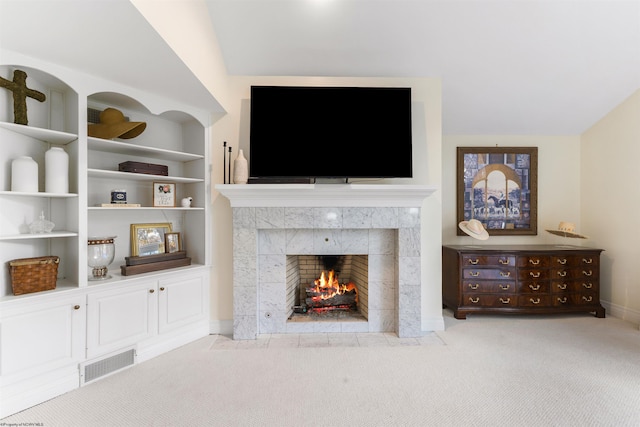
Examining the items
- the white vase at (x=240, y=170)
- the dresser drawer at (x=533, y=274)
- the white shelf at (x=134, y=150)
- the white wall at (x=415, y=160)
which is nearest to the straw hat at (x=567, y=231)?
the dresser drawer at (x=533, y=274)

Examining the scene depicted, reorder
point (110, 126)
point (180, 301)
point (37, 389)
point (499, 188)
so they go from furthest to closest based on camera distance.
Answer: point (499, 188)
point (180, 301)
point (110, 126)
point (37, 389)

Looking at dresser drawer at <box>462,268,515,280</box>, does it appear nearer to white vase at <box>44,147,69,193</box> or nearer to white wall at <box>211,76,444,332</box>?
white wall at <box>211,76,444,332</box>

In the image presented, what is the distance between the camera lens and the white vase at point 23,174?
6.64 ft

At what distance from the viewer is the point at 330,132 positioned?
112 inches

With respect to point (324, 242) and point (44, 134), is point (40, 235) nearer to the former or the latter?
point (44, 134)

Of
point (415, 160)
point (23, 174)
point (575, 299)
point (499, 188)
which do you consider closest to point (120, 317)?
point (23, 174)

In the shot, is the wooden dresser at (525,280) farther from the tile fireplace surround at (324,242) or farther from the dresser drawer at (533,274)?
the tile fireplace surround at (324,242)

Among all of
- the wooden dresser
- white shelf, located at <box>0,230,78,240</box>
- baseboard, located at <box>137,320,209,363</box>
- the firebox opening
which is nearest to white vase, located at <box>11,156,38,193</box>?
white shelf, located at <box>0,230,78,240</box>

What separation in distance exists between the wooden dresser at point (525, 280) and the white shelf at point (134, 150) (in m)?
3.20

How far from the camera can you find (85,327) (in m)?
2.20

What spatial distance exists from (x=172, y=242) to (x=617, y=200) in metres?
5.20

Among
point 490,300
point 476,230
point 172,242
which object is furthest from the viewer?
point 476,230

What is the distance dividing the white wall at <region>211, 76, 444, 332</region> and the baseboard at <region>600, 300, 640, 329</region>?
7.61 feet

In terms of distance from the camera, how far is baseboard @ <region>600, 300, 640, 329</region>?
3367mm
